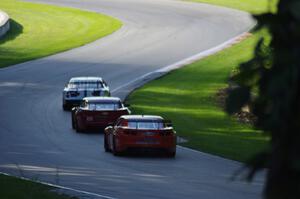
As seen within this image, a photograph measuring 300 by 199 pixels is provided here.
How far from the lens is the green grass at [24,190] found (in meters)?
15.5

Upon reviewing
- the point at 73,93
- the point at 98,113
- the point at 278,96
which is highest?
the point at 278,96

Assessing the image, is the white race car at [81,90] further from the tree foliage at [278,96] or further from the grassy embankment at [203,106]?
the tree foliage at [278,96]

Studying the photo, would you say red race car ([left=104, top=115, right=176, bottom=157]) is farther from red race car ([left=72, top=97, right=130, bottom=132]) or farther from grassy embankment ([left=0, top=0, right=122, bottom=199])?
grassy embankment ([left=0, top=0, right=122, bottom=199])

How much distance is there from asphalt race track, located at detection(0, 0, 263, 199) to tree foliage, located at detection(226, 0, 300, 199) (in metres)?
12.0

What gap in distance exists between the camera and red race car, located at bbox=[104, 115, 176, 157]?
26688 millimetres

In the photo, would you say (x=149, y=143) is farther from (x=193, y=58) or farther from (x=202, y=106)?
(x=193, y=58)

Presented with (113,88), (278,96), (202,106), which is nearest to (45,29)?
(113,88)

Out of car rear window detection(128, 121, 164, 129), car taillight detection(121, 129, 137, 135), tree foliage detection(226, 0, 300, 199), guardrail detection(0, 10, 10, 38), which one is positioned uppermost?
tree foliage detection(226, 0, 300, 199)

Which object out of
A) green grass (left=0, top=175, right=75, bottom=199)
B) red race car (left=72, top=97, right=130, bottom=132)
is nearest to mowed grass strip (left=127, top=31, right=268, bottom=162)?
red race car (left=72, top=97, right=130, bottom=132)

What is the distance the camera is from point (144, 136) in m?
26.7

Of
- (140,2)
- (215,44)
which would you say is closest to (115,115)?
(215,44)

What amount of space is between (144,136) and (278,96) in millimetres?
20936

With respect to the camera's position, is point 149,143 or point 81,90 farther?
point 81,90

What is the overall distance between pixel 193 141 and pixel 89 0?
60634 mm
